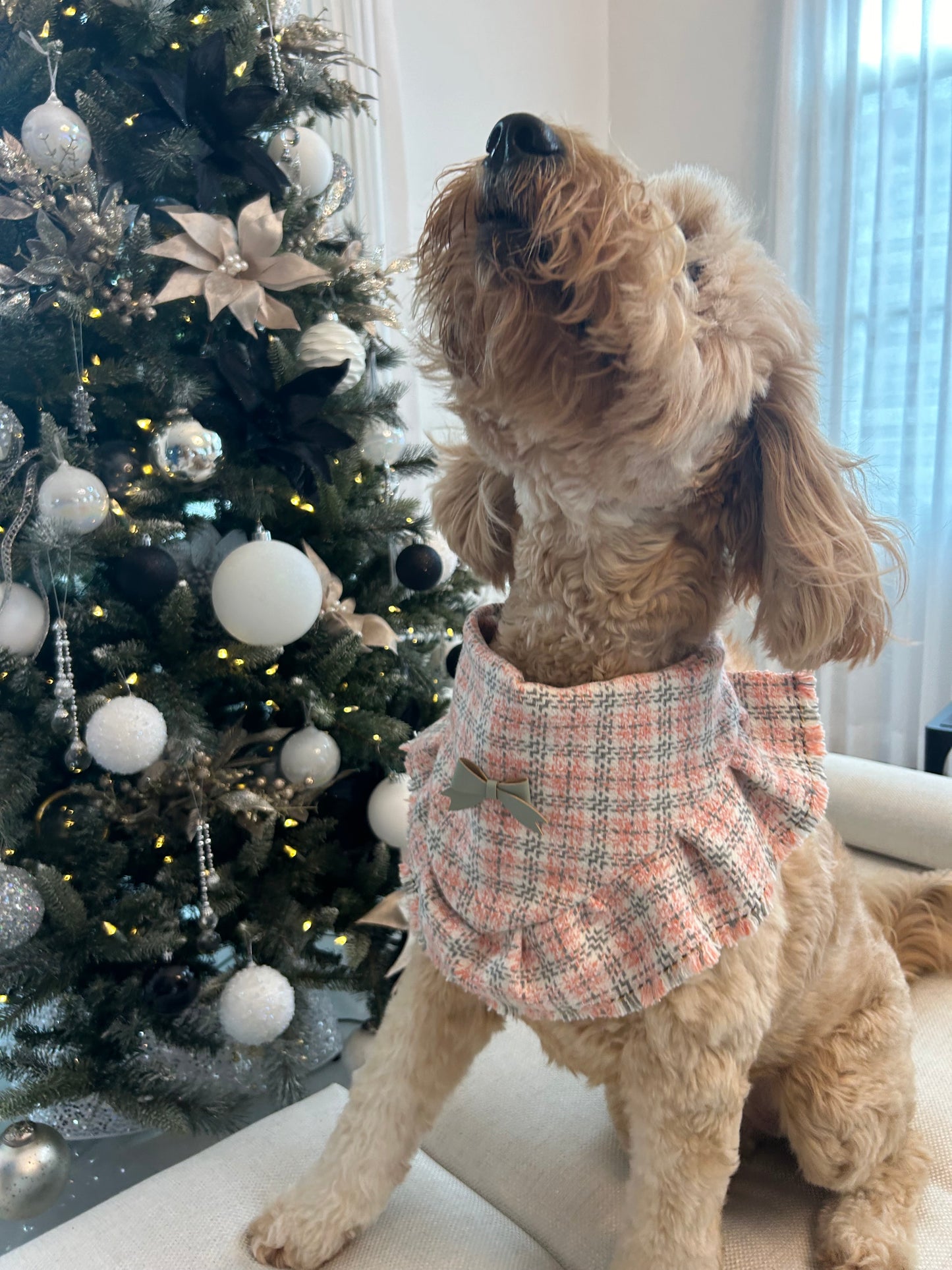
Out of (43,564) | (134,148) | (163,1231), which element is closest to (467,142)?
(134,148)

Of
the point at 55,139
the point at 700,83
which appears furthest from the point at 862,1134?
the point at 700,83

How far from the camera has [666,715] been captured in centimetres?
75

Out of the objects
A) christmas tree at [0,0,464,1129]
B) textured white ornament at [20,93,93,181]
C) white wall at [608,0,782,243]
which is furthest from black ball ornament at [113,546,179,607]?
white wall at [608,0,782,243]

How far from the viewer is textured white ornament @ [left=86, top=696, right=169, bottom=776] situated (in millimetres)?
1040

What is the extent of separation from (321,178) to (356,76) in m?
0.95

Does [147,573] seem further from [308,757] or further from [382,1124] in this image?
[382,1124]

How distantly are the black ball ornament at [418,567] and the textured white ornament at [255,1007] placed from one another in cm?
64

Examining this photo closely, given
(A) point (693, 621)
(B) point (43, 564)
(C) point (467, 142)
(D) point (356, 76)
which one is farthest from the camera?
(C) point (467, 142)

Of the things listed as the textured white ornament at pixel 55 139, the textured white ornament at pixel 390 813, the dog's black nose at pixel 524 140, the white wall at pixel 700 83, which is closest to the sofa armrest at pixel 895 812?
the textured white ornament at pixel 390 813

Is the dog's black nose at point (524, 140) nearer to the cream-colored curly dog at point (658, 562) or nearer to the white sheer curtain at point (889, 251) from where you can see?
the cream-colored curly dog at point (658, 562)

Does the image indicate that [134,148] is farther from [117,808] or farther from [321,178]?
[117,808]

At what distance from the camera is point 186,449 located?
3.64ft

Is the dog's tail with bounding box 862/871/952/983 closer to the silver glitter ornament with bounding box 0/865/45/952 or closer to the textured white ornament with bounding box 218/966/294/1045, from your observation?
the textured white ornament with bounding box 218/966/294/1045

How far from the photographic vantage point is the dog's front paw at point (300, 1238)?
0.87 metres
